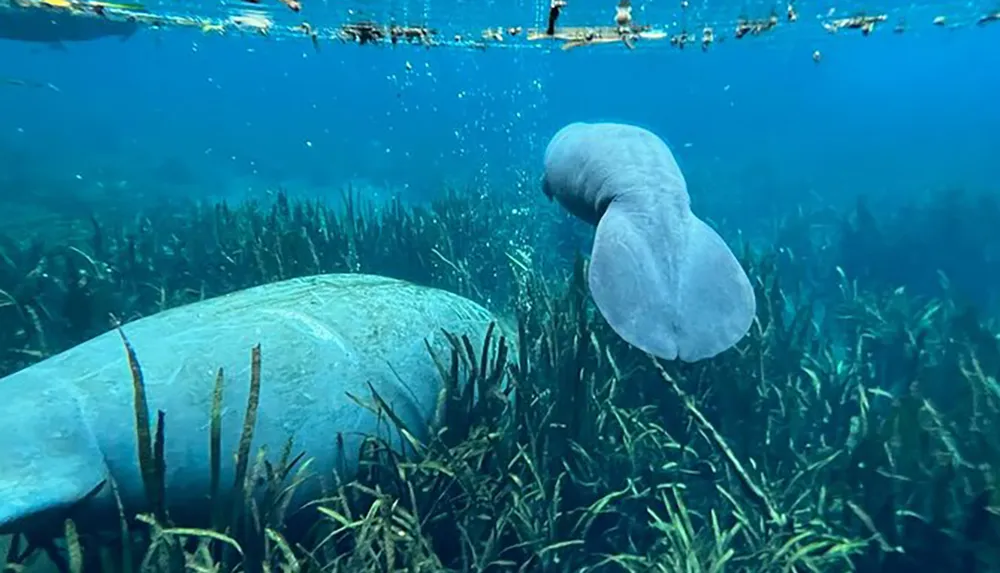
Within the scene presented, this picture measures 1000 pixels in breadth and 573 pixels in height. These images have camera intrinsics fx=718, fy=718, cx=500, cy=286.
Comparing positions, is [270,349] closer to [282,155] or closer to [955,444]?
[955,444]

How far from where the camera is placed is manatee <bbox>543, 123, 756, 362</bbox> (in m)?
4.36

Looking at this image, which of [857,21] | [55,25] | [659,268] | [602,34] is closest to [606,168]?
[659,268]

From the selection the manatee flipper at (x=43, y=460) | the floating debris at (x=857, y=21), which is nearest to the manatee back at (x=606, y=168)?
the manatee flipper at (x=43, y=460)

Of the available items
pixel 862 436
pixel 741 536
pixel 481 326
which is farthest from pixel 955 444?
pixel 481 326

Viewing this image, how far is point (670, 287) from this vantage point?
15.0 feet

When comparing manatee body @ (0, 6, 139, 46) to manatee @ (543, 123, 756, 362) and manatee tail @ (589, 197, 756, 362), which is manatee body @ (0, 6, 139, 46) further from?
manatee tail @ (589, 197, 756, 362)

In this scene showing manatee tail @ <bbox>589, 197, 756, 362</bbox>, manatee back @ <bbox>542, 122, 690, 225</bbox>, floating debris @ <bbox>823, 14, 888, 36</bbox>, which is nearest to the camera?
manatee tail @ <bbox>589, 197, 756, 362</bbox>

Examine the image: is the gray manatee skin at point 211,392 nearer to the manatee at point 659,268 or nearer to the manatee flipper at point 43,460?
the manatee flipper at point 43,460

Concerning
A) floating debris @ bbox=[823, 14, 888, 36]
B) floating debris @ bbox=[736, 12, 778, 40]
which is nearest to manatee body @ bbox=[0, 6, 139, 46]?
floating debris @ bbox=[736, 12, 778, 40]

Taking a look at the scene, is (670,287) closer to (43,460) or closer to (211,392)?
(211,392)

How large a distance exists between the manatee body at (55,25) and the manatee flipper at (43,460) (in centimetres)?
1341

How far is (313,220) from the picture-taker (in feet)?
33.8

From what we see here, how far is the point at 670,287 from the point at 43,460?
138 inches

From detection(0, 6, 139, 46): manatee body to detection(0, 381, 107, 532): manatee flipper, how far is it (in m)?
13.4
